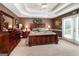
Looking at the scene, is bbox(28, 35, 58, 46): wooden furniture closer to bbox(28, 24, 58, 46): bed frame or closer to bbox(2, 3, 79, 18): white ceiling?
bbox(28, 24, 58, 46): bed frame

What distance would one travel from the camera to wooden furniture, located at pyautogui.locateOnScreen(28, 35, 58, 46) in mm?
5773

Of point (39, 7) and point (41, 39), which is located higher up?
point (39, 7)

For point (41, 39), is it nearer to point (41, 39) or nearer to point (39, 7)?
point (41, 39)

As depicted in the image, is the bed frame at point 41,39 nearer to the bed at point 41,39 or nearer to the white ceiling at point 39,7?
the bed at point 41,39

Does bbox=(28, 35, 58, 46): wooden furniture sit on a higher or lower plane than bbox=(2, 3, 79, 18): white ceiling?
lower

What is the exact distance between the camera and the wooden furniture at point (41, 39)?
577cm

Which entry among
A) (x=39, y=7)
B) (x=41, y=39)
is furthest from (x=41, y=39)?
(x=39, y=7)

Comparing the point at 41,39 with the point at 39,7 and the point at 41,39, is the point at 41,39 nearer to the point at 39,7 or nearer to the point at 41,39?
the point at 41,39

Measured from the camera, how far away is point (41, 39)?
595 centimetres

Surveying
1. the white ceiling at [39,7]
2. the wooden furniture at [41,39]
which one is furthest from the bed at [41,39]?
the white ceiling at [39,7]

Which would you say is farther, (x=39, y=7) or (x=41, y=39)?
(x=39, y=7)

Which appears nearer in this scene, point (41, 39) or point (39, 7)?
point (41, 39)

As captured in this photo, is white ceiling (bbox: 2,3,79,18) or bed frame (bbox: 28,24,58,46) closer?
white ceiling (bbox: 2,3,79,18)

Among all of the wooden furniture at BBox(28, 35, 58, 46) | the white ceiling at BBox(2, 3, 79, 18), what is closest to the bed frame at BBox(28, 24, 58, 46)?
the wooden furniture at BBox(28, 35, 58, 46)
